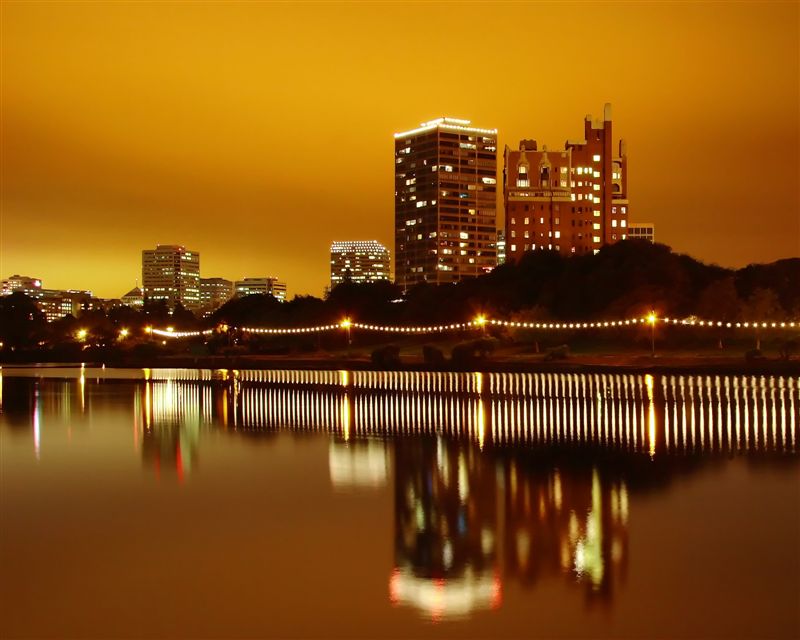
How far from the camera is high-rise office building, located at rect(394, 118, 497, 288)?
568ft

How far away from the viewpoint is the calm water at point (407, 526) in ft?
28.3

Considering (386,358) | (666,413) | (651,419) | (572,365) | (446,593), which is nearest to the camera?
(446,593)

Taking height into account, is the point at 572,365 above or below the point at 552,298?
below

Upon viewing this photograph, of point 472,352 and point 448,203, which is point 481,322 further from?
point 448,203

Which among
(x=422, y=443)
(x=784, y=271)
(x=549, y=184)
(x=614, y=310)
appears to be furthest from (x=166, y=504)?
(x=549, y=184)

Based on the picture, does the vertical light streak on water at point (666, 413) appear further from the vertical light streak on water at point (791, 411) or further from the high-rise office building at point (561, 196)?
the high-rise office building at point (561, 196)

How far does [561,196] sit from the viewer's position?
132 m

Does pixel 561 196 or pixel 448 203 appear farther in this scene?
pixel 448 203

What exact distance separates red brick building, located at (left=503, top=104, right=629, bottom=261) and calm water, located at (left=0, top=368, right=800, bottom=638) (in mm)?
107203

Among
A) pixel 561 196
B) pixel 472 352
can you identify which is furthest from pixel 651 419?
pixel 561 196

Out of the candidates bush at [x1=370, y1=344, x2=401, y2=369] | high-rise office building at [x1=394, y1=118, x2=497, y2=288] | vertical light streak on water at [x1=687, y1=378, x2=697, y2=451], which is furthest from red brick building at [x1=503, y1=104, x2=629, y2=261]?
vertical light streak on water at [x1=687, y1=378, x2=697, y2=451]

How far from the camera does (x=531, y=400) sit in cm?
3045

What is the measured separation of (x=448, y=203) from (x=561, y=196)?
44557mm

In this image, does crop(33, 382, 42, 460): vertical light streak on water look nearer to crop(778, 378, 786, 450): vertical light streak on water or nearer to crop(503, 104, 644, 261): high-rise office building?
crop(778, 378, 786, 450): vertical light streak on water
